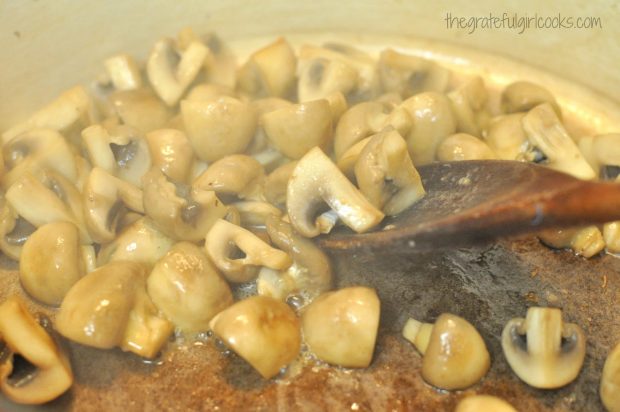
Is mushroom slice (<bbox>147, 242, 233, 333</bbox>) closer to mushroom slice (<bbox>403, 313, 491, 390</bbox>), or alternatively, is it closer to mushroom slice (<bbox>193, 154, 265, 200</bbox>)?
mushroom slice (<bbox>193, 154, 265, 200</bbox>)

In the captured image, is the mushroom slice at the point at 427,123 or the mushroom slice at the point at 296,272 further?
the mushroom slice at the point at 427,123

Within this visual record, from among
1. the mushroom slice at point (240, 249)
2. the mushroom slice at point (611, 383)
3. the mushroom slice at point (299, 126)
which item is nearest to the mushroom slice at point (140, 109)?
the mushroom slice at point (299, 126)

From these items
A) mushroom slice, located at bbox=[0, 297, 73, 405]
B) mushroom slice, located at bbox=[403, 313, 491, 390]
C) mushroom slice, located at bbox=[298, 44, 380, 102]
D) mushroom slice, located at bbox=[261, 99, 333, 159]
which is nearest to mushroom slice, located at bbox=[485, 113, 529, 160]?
mushroom slice, located at bbox=[298, 44, 380, 102]

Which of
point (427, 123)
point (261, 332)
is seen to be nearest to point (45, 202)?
point (261, 332)

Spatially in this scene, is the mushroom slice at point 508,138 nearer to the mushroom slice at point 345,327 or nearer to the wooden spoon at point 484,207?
the wooden spoon at point 484,207

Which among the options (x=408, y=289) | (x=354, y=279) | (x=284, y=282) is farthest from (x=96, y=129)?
(x=408, y=289)

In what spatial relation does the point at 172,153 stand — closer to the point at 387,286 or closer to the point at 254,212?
the point at 254,212
